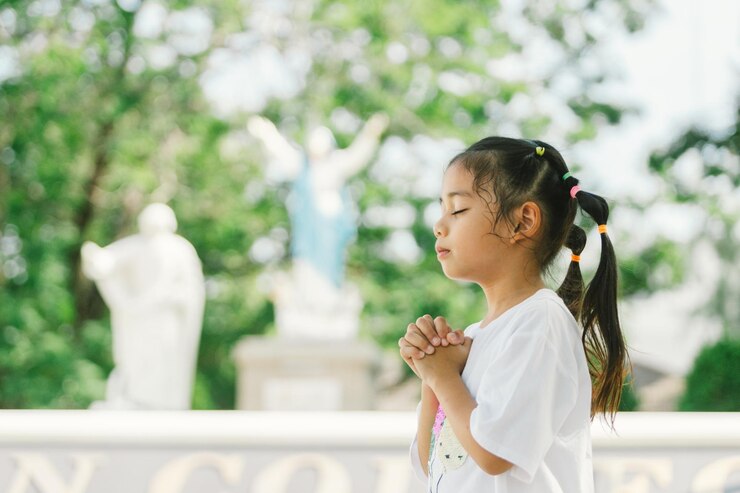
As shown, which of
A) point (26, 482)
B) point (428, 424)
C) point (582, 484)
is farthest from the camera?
point (26, 482)

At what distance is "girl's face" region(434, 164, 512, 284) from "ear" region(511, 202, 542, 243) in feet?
0.05

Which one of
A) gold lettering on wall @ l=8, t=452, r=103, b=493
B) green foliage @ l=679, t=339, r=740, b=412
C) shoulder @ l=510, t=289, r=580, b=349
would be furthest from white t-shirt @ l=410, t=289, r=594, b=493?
green foliage @ l=679, t=339, r=740, b=412

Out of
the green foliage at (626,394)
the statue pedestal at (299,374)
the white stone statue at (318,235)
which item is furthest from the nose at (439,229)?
the white stone statue at (318,235)

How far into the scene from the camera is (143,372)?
345 inches

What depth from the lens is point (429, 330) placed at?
1.54 metres

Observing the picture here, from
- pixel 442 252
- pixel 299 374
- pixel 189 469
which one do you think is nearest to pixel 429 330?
pixel 442 252

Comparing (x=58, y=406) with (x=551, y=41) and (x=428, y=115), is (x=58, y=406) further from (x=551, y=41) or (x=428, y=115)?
(x=551, y=41)

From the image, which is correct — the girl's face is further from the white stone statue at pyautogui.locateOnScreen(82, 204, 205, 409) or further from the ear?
the white stone statue at pyautogui.locateOnScreen(82, 204, 205, 409)

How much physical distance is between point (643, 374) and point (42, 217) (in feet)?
42.0

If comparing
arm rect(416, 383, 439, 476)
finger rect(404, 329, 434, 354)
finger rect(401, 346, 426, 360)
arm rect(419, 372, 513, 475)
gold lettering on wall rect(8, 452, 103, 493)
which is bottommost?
gold lettering on wall rect(8, 452, 103, 493)

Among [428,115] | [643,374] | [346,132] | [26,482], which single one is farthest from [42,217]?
[643,374]

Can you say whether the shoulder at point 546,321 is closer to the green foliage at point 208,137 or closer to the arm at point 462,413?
the arm at point 462,413

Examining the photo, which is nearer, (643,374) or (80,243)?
(80,243)

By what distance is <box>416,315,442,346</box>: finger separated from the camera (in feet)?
4.99
